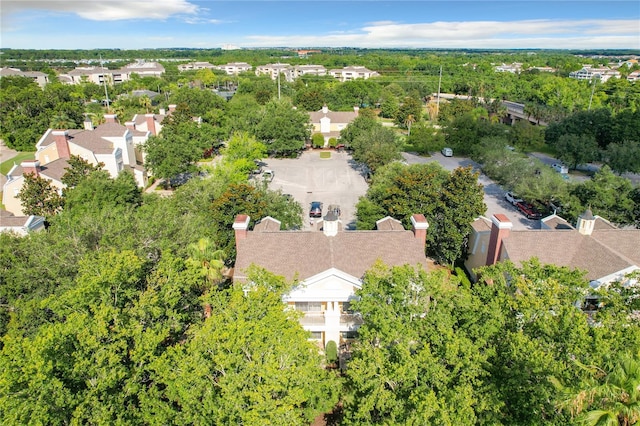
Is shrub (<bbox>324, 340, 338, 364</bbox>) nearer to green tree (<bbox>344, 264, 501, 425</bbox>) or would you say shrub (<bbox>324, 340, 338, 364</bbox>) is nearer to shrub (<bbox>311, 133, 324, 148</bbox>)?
green tree (<bbox>344, 264, 501, 425</bbox>)

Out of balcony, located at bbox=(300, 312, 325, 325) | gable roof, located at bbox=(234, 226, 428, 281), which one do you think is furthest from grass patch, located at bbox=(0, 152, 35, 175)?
balcony, located at bbox=(300, 312, 325, 325)

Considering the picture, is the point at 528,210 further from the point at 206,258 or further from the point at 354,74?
the point at 354,74

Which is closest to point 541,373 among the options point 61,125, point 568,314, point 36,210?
point 568,314

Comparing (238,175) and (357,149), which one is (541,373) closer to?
(238,175)

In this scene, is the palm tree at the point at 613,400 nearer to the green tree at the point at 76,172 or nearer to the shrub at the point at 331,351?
the shrub at the point at 331,351

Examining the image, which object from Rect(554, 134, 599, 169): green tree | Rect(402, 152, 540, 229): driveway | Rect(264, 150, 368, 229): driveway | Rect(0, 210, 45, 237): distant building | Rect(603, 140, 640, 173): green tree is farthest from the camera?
Rect(554, 134, 599, 169): green tree

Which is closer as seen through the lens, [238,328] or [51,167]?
[238,328]
